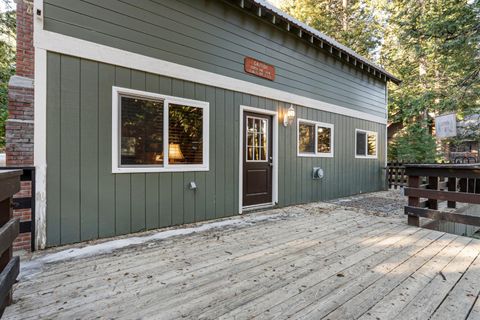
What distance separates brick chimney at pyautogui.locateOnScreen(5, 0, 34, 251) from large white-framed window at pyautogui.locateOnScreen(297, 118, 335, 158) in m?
4.85

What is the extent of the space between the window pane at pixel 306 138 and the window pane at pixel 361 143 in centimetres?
236

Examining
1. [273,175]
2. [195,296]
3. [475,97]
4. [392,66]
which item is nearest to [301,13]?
[392,66]

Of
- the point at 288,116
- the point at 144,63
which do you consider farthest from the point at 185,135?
the point at 288,116

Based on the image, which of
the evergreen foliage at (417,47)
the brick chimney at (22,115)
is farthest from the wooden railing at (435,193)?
the evergreen foliage at (417,47)

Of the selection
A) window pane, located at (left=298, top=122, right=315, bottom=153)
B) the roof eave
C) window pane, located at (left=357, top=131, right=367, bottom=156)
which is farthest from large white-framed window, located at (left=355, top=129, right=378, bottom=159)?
window pane, located at (left=298, top=122, right=315, bottom=153)

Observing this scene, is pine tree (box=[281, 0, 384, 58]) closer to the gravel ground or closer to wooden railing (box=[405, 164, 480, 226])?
the gravel ground

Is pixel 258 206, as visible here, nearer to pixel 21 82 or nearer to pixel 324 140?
pixel 324 140

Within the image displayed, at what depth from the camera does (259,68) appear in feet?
16.8

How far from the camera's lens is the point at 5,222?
5.61 ft

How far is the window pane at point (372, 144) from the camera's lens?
27.5 ft

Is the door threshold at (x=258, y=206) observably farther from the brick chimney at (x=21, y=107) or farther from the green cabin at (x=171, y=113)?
the brick chimney at (x=21, y=107)

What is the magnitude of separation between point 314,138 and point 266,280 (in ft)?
15.7

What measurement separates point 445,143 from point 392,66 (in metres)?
4.98

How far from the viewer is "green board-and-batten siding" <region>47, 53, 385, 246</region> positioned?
9.90 ft
